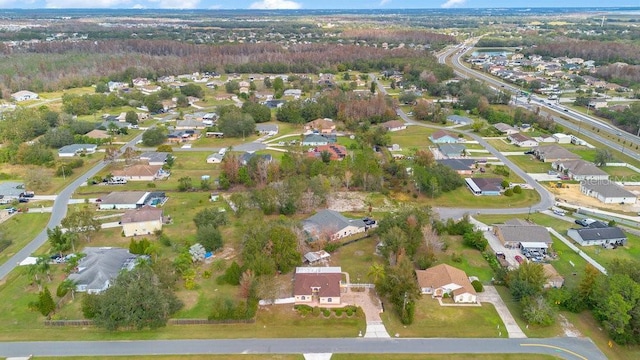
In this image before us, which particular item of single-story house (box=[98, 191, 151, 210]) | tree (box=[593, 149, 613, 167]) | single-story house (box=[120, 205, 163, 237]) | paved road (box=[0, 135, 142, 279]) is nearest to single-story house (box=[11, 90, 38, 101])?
paved road (box=[0, 135, 142, 279])

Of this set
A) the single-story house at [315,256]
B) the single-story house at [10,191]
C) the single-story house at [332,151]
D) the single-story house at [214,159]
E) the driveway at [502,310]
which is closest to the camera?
the driveway at [502,310]

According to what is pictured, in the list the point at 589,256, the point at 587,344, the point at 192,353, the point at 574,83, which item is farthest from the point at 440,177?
the point at 574,83

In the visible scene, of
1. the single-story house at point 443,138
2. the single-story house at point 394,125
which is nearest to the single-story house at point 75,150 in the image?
the single-story house at point 394,125

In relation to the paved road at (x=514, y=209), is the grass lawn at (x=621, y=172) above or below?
below

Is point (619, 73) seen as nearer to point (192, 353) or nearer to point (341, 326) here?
point (341, 326)

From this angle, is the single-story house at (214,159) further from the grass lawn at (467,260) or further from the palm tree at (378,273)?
the palm tree at (378,273)

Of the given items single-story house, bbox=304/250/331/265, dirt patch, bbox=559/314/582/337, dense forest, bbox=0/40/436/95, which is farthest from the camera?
dense forest, bbox=0/40/436/95

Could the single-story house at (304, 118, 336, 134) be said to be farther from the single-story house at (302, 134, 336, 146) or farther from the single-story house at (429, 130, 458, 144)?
the single-story house at (429, 130, 458, 144)

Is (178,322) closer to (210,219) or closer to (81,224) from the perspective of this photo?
(210,219)

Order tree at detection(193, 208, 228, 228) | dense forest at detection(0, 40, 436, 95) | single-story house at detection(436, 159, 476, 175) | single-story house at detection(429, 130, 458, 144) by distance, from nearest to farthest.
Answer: tree at detection(193, 208, 228, 228), single-story house at detection(436, 159, 476, 175), single-story house at detection(429, 130, 458, 144), dense forest at detection(0, 40, 436, 95)
